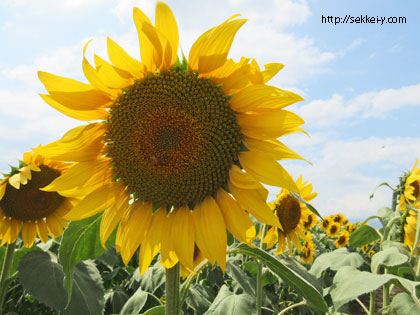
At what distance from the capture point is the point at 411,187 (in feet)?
16.1

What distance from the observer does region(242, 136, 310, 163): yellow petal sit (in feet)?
4.77

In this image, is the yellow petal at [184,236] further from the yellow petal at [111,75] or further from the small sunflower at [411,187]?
the small sunflower at [411,187]

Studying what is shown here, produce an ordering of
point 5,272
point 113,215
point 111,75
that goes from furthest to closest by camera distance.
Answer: point 5,272 → point 113,215 → point 111,75

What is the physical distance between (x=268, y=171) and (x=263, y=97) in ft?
0.88

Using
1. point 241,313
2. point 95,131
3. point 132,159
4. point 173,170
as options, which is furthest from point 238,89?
point 241,313

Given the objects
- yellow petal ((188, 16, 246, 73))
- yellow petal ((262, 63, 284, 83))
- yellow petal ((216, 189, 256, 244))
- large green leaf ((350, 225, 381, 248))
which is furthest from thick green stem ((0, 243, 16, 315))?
large green leaf ((350, 225, 381, 248))

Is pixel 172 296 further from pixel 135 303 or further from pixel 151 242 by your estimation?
pixel 135 303

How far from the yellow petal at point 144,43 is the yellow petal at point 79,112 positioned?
289mm

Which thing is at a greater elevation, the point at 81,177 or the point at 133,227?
the point at 81,177

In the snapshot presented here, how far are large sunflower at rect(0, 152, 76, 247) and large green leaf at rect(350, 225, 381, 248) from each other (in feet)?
9.15

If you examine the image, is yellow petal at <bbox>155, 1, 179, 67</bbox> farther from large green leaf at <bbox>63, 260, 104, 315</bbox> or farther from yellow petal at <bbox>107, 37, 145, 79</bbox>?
large green leaf at <bbox>63, 260, 104, 315</bbox>

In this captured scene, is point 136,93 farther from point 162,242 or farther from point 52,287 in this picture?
point 52,287

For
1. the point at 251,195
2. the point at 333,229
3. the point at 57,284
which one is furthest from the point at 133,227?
the point at 333,229

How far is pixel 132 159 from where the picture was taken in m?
1.65
